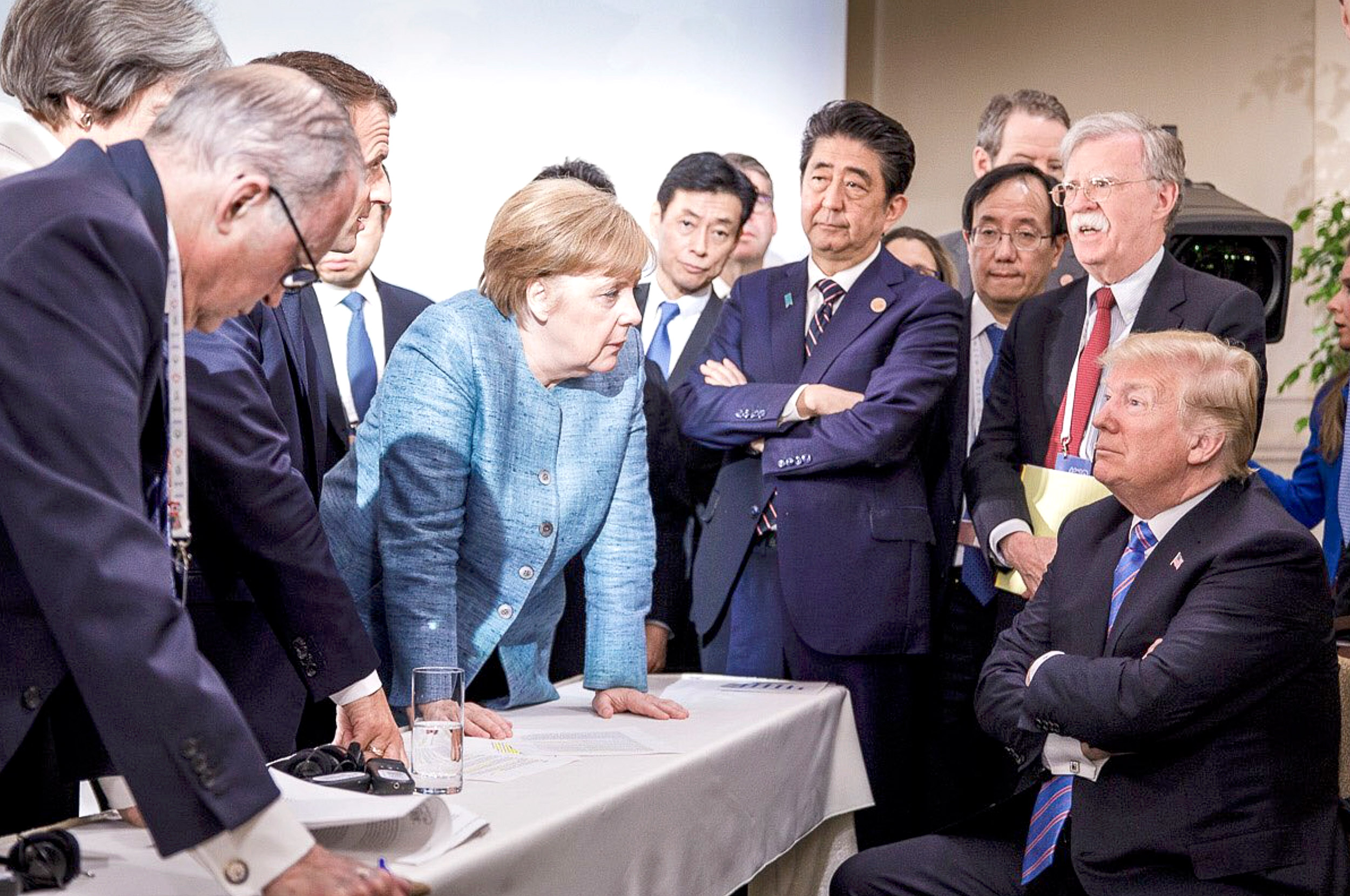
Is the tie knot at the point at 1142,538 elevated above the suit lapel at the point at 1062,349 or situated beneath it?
situated beneath

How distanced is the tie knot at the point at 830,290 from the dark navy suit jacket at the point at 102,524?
2.15 m

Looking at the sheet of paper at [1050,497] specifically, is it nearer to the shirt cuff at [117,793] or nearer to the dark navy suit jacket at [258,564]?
the dark navy suit jacket at [258,564]

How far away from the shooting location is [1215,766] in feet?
7.11

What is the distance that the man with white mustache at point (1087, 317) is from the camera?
286 cm

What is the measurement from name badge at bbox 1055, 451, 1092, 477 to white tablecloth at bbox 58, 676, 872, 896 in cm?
66

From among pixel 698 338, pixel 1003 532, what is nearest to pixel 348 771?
pixel 1003 532

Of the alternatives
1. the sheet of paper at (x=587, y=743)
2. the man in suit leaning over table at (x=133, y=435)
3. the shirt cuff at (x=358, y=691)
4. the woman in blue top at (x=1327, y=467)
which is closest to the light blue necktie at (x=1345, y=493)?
the woman in blue top at (x=1327, y=467)

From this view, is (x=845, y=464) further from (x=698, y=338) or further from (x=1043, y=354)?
(x=698, y=338)

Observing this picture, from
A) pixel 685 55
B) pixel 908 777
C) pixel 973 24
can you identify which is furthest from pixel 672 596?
pixel 973 24

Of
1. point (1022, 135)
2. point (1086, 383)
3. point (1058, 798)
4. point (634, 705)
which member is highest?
point (1022, 135)

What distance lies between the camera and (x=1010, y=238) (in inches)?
137

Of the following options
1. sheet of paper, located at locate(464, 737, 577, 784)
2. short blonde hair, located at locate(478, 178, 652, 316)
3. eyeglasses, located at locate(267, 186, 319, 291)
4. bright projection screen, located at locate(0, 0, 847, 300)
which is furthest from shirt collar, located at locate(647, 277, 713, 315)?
eyeglasses, located at locate(267, 186, 319, 291)

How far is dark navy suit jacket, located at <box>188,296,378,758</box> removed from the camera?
1.62 metres

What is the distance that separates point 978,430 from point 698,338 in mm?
764
